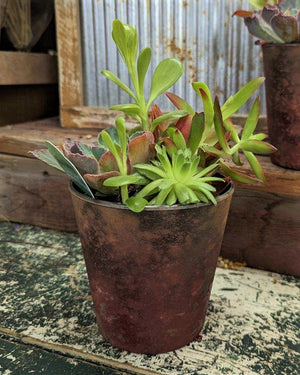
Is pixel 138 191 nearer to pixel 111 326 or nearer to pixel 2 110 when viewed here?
pixel 111 326

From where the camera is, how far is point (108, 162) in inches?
25.8

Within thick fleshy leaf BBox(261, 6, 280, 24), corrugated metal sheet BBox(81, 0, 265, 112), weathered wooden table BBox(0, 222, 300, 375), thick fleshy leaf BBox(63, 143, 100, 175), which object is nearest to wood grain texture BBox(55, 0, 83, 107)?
corrugated metal sheet BBox(81, 0, 265, 112)

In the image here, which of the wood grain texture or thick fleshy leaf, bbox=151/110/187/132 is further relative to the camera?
the wood grain texture

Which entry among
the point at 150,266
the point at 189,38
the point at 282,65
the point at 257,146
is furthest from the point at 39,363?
the point at 189,38

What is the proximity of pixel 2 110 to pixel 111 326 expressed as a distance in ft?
3.39

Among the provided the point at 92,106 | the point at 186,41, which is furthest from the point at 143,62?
the point at 92,106

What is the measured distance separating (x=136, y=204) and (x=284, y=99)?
468 millimetres

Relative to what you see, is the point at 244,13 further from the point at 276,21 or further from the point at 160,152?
the point at 160,152

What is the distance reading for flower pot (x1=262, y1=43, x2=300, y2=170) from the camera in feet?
2.83

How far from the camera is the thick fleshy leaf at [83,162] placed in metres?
0.64

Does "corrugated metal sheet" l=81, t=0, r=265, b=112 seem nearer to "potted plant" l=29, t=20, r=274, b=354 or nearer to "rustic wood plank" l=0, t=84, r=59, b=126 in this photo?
"rustic wood plank" l=0, t=84, r=59, b=126

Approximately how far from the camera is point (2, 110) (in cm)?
151

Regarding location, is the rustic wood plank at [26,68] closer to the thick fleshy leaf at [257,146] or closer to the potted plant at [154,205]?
the potted plant at [154,205]

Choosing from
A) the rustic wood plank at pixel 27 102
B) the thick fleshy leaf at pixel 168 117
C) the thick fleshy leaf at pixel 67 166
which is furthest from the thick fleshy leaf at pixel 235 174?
the rustic wood plank at pixel 27 102
